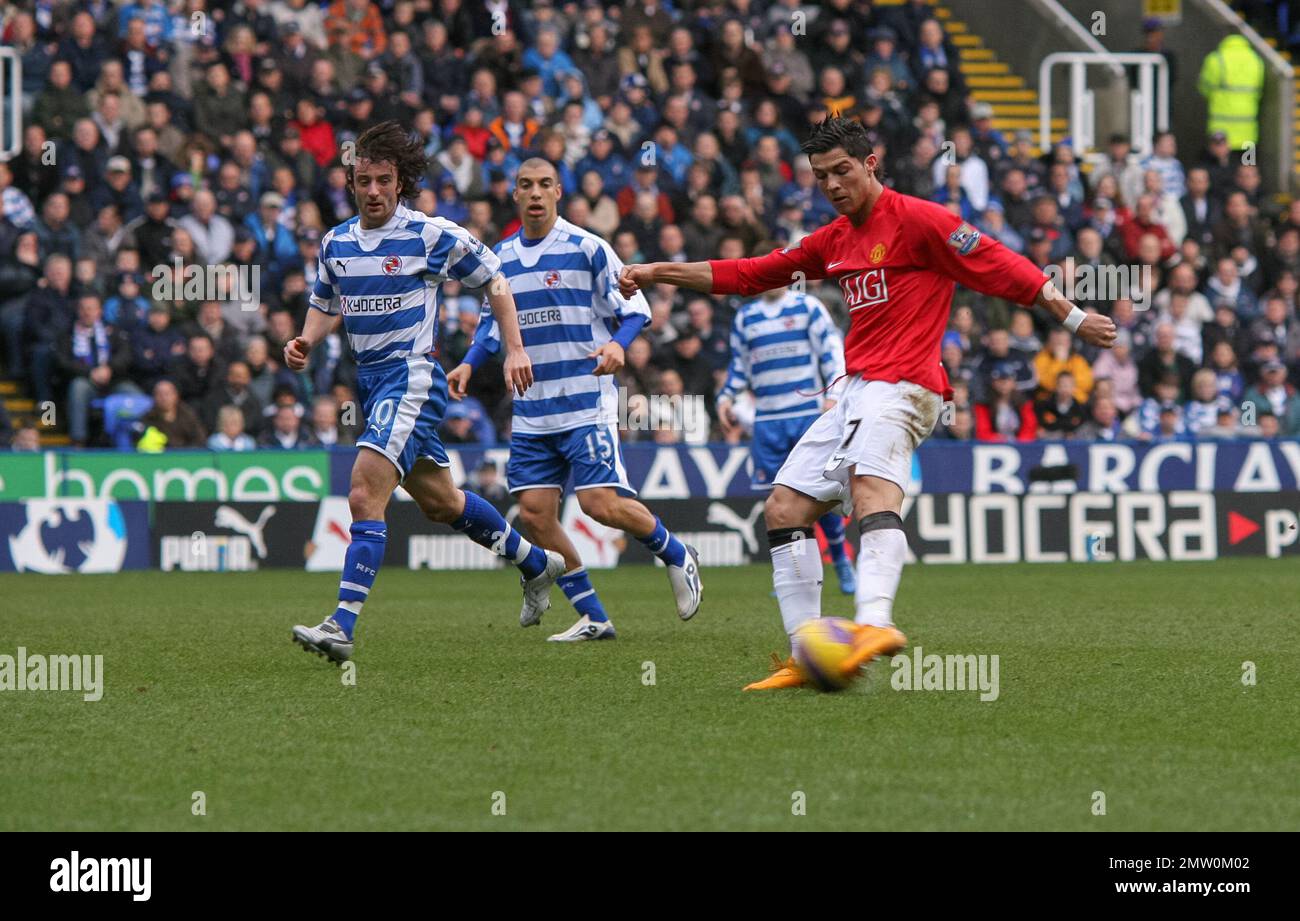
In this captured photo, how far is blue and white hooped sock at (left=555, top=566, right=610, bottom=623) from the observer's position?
33.1 feet

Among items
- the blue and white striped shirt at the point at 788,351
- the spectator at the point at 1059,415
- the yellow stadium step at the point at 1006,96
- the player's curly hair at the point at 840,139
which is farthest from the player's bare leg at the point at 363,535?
the yellow stadium step at the point at 1006,96

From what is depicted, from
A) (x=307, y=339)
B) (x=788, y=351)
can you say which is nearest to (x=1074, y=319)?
(x=307, y=339)

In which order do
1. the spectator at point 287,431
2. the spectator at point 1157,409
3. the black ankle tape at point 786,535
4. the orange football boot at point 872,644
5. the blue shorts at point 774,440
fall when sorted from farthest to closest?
the spectator at point 1157,409, the spectator at point 287,431, the blue shorts at point 774,440, the black ankle tape at point 786,535, the orange football boot at point 872,644

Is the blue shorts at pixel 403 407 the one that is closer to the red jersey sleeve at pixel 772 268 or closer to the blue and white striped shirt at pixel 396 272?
the blue and white striped shirt at pixel 396 272

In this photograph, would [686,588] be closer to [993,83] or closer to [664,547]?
[664,547]

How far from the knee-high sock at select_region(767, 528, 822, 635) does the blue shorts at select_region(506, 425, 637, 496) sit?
6.93ft

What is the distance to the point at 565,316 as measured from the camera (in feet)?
33.0

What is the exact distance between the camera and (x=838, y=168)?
7770 mm

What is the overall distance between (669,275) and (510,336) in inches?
43.5

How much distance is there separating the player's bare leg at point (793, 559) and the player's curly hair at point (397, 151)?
2.43 meters

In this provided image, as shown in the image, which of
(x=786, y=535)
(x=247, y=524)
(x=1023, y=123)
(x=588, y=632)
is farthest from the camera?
(x=1023, y=123)

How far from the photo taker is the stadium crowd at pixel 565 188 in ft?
58.3

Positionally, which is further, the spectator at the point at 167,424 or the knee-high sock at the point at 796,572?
the spectator at the point at 167,424
